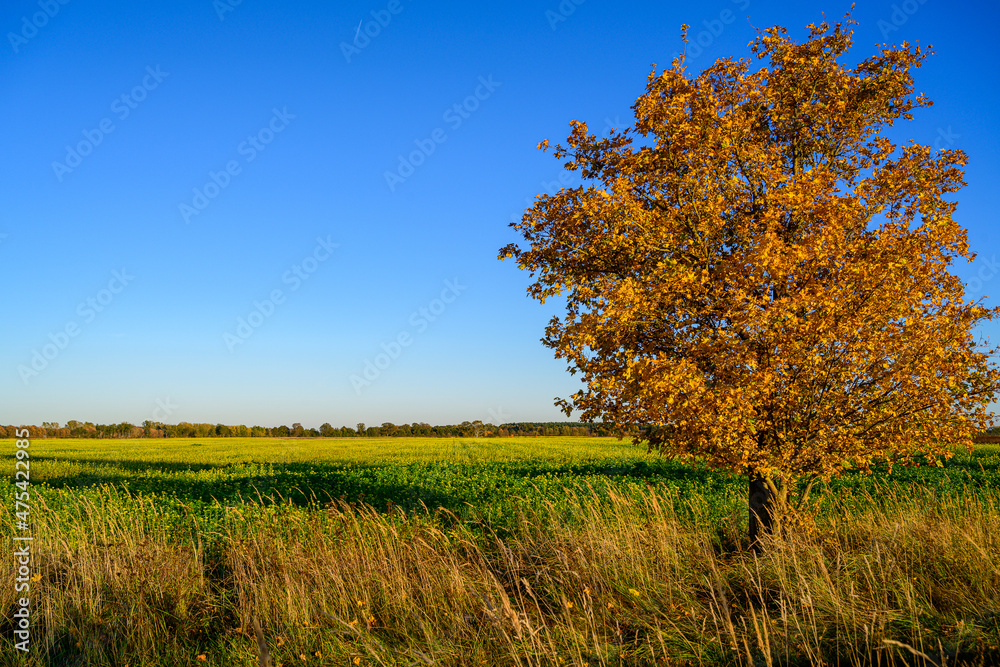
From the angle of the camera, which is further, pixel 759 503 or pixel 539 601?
pixel 759 503

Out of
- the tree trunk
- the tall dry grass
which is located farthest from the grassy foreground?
the tree trunk

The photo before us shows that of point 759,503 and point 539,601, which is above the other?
point 759,503

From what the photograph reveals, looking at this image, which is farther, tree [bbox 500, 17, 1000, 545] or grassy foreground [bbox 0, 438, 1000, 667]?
tree [bbox 500, 17, 1000, 545]

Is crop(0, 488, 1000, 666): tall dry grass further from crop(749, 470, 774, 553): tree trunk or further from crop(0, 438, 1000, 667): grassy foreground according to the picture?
crop(749, 470, 774, 553): tree trunk

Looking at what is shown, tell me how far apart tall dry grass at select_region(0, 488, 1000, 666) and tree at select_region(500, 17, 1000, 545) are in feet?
4.45

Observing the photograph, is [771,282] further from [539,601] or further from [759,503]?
[539,601]

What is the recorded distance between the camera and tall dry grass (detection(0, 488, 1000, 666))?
453 cm

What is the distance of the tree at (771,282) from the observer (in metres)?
7.05

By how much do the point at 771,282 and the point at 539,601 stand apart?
16.1 feet

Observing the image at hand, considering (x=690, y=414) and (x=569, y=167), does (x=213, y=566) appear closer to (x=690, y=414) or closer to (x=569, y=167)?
(x=690, y=414)

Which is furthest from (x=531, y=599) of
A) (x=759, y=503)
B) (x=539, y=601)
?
(x=759, y=503)

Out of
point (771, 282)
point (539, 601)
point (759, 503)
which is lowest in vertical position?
point (539, 601)

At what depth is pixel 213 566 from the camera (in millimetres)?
7887

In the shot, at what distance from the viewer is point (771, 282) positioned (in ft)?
24.3
